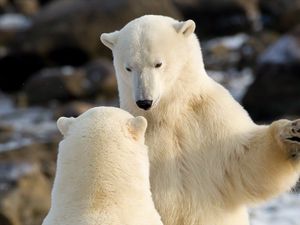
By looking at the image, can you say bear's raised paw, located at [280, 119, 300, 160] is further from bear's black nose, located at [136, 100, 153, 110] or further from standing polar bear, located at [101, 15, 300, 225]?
bear's black nose, located at [136, 100, 153, 110]

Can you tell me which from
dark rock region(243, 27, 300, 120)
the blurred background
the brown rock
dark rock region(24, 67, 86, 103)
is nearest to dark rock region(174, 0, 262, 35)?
the blurred background

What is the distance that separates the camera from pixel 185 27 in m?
4.07

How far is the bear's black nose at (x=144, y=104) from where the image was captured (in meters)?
3.81

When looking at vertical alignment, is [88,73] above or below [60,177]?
above

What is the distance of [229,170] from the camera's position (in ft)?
Result: 13.5

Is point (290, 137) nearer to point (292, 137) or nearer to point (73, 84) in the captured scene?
point (292, 137)

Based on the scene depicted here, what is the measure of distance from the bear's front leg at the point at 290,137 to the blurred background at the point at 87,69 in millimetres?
5001

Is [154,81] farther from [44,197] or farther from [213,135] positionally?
[44,197]

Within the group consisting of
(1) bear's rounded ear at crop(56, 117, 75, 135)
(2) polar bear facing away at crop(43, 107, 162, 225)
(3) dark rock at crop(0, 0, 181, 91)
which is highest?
(3) dark rock at crop(0, 0, 181, 91)

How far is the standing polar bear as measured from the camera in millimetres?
3992

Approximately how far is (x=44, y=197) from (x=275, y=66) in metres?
6.71

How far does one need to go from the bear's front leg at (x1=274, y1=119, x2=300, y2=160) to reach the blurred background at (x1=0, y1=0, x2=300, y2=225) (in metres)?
5.00

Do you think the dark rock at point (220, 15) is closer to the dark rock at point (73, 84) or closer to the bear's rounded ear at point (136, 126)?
the dark rock at point (73, 84)

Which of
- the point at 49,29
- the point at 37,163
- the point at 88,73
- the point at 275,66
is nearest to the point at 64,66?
the point at 49,29
